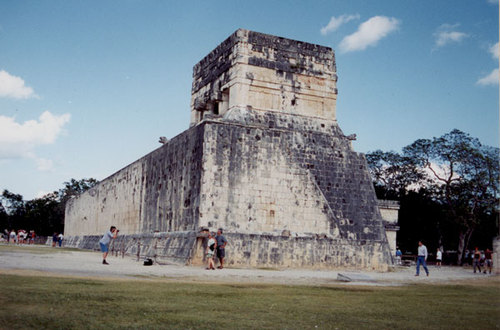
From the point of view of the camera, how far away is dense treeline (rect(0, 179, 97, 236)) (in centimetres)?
6419

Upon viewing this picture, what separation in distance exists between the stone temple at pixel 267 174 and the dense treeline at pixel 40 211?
149 ft

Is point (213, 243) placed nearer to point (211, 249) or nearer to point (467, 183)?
point (211, 249)

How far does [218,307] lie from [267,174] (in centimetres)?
1146

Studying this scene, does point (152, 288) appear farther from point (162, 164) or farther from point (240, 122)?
point (162, 164)

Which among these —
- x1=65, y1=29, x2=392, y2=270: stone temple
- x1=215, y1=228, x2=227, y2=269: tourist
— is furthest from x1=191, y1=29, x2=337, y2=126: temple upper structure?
x1=215, y1=228, x2=227, y2=269: tourist

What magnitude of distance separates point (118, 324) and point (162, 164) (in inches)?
664

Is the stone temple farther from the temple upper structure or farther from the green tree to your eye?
the green tree

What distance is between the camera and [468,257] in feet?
123

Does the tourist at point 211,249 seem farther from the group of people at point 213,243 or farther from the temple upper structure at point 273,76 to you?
the temple upper structure at point 273,76

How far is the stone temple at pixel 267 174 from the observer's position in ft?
55.6

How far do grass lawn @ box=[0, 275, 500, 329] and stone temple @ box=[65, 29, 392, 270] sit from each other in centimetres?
783

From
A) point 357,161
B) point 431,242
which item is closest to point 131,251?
point 357,161

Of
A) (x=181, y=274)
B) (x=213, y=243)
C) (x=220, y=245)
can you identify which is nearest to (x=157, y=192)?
(x=220, y=245)

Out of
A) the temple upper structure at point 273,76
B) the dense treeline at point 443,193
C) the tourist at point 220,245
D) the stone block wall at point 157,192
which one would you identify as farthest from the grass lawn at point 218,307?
the dense treeline at point 443,193
